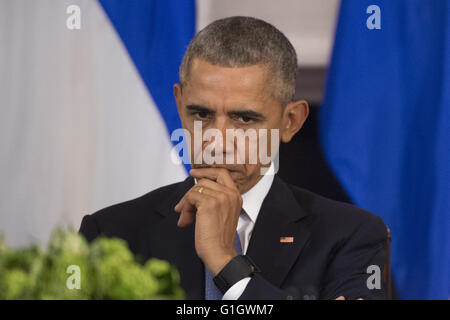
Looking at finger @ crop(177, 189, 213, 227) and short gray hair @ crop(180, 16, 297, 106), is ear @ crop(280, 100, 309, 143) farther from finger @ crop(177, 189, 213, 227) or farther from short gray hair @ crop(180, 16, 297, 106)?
finger @ crop(177, 189, 213, 227)

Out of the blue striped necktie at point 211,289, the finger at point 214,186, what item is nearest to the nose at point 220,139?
the finger at point 214,186

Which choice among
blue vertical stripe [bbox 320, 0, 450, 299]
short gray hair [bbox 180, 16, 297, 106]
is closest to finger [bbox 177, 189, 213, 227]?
short gray hair [bbox 180, 16, 297, 106]

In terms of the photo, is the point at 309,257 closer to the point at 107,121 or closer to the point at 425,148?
the point at 425,148

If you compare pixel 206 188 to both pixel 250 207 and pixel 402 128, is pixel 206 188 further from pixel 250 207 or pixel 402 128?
pixel 402 128

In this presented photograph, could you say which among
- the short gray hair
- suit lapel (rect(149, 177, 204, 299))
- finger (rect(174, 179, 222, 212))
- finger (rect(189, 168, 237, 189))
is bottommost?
suit lapel (rect(149, 177, 204, 299))

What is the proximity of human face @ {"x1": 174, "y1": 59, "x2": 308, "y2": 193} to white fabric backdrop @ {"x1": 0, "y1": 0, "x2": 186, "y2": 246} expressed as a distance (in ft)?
2.13

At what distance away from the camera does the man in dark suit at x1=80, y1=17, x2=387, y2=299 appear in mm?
1996

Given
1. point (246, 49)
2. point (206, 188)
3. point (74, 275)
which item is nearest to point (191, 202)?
point (206, 188)

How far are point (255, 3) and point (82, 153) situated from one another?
100cm

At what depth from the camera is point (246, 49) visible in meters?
2.02

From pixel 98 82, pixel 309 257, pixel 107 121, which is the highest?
pixel 98 82

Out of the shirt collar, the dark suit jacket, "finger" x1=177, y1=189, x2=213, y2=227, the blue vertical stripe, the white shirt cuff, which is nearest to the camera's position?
the white shirt cuff
